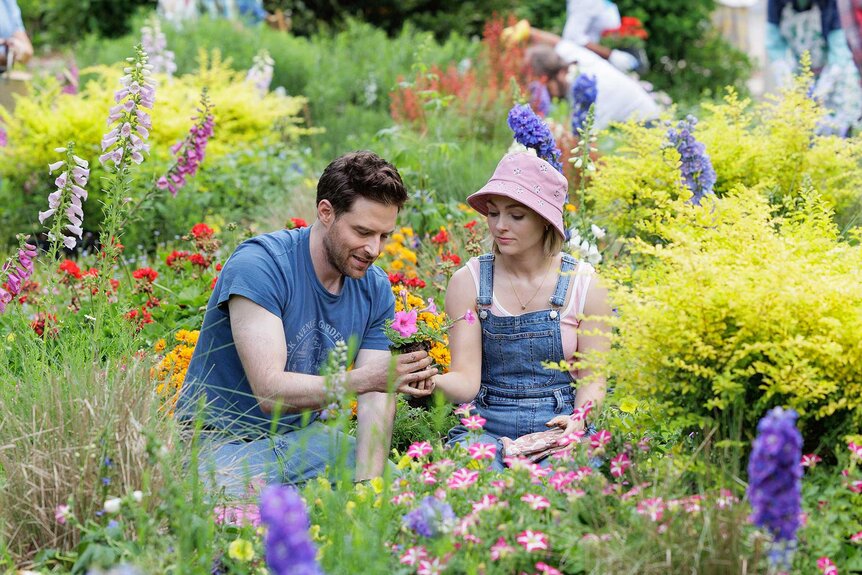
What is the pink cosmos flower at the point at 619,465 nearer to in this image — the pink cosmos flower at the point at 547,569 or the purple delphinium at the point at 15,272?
the pink cosmos flower at the point at 547,569

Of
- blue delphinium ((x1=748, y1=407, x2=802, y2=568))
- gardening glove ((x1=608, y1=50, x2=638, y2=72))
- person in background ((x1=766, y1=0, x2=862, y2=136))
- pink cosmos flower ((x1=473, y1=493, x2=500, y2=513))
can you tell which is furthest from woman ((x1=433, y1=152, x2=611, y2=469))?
gardening glove ((x1=608, y1=50, x2=638, y2=72))

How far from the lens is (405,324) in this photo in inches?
125

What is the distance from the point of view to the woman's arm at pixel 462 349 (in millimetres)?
3549

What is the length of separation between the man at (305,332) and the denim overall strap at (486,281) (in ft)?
1.22

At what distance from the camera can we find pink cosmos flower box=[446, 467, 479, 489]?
8.86 ft

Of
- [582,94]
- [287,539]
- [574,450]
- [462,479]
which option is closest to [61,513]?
[462,479]

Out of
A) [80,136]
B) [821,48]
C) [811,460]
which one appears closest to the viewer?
[811,460]

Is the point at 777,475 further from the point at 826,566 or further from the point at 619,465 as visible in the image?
the point at 619,465

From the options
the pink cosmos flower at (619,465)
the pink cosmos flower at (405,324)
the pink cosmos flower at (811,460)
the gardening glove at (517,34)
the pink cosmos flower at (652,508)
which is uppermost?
the gardening glove at (517,34)

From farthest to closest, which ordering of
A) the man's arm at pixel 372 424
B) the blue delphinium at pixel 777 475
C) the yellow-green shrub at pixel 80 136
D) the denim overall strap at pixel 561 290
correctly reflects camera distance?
the yellow-green shrub at pixel 80 136, the denim overall strap at pixel 561 290, the man's arm at pixel 372 424, the blue delphinium at pixel 777 475

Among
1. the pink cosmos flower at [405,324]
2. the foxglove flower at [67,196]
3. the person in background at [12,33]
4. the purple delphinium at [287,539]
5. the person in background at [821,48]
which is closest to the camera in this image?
the purple delphinium at [287,539]

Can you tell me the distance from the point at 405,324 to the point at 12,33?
567 cm

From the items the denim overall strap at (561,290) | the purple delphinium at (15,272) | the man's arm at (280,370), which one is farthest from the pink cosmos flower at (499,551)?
the purple delphinium at (15,272)

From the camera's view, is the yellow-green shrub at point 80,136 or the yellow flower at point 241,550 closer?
the yellow flower at point 241,550
